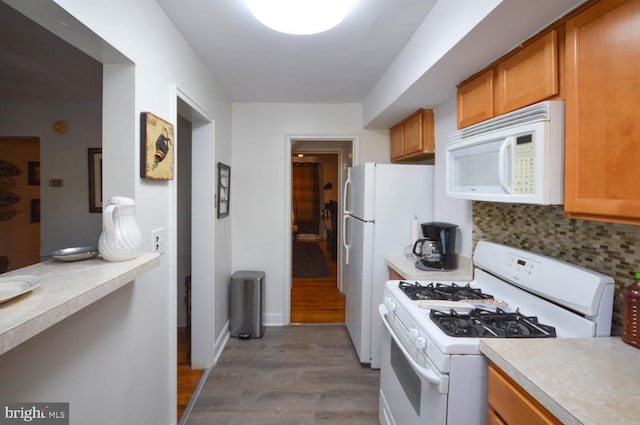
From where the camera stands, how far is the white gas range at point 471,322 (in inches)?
45.3

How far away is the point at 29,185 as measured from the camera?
3139 mm

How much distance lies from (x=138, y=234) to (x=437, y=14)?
1.69m

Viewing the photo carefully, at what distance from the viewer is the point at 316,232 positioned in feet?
32.2

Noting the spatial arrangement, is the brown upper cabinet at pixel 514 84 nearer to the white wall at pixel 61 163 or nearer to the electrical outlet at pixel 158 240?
the electrical outlet at pixel 158 240

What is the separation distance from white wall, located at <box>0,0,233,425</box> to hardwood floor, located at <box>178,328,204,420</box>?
15.9 inches

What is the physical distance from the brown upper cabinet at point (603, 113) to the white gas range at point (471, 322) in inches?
13.6

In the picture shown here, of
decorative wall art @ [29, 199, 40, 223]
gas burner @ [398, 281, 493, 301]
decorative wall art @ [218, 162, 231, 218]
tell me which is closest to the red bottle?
gas burner @ [398, 281, 493, 301]

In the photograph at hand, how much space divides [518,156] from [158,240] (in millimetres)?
1679

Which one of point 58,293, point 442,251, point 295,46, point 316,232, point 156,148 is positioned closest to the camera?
point 58,293

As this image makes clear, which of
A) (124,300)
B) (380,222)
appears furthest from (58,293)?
(380,222)

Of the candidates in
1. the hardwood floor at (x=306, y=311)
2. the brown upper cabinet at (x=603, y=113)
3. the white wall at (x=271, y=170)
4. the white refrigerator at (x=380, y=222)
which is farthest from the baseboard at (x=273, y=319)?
the brown upper cabinet at (x=603, y=113)

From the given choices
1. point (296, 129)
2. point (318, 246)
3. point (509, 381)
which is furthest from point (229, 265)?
point (318, 246)

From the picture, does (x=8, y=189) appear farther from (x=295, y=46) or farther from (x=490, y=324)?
(x=490, y=324)

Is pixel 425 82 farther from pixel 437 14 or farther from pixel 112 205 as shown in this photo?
pixel 112 205
